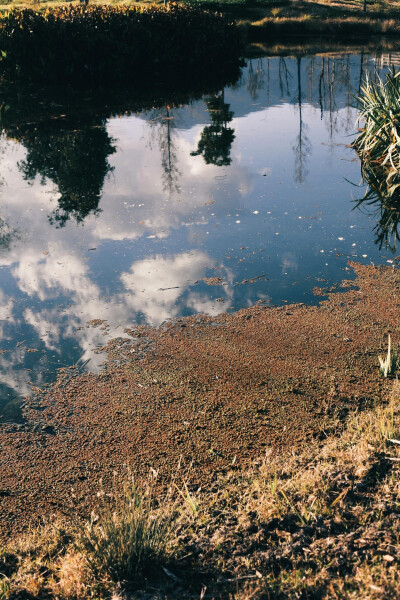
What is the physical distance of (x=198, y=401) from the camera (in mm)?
5578

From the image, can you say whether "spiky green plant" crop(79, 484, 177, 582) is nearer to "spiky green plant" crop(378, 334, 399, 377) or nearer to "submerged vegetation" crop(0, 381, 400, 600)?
"submerged vegetation" crop(0, 381, 400, 600)

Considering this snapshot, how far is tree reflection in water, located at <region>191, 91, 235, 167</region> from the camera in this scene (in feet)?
45.1

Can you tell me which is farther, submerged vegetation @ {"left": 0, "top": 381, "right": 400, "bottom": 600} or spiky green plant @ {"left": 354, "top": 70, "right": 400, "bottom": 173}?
spiky green plant @ {"left": 354, "top": 70, "right": 400, "bottom": 173}

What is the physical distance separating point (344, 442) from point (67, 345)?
10.9 feet

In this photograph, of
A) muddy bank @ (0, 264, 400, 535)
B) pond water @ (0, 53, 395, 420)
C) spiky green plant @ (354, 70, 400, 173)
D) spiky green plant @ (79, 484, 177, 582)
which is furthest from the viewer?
spiky green plant @ (354, 70, 400, 173)

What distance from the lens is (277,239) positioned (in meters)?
9.17

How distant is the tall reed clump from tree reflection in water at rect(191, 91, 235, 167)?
219 inches

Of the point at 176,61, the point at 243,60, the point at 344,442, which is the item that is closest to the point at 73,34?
the point at 176,61

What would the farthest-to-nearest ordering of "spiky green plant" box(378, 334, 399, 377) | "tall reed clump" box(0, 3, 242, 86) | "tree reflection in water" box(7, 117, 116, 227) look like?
"tall reed clump" box(0, 3, 242, 86) < "tree reflection in water" box(7, 117, 116, 227) < "spiky green plant" box(378, 334, 399, 377)

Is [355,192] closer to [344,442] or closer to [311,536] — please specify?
[344,442]

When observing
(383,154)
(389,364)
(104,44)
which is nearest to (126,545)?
(389,364)

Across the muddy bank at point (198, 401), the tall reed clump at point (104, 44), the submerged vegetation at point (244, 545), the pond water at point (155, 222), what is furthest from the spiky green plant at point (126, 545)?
the tall reed clump at point (104, 44)

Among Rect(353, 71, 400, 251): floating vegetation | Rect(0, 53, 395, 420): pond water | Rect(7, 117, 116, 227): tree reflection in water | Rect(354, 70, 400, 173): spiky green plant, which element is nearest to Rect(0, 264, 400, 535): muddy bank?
Rect(0, 53, 395, 420): pond water

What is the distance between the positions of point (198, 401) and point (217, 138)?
36.1 ft
